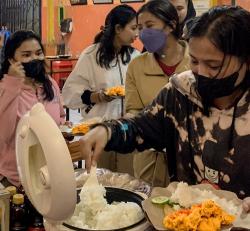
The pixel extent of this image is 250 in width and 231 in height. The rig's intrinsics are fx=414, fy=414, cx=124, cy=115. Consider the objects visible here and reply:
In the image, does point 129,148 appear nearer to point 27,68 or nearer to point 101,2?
point 27,68

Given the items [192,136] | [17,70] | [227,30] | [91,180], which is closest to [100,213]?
[91,180]

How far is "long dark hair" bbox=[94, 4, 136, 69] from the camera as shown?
314 cm

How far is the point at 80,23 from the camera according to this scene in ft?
24.3

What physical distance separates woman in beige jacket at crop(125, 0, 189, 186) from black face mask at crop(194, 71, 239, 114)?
3.05 feet

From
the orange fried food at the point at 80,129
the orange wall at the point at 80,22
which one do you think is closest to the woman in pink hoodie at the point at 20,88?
the orange fried food at the point at 80,129

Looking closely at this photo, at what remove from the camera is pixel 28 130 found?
93cm

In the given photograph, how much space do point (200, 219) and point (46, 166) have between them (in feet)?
1.27

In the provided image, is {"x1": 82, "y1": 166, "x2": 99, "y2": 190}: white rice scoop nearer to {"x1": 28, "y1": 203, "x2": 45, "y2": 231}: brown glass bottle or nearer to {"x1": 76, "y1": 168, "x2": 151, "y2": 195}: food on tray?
{"x1": 76, "y1": 168, "x2": 151, "y2": 195}: food on tray

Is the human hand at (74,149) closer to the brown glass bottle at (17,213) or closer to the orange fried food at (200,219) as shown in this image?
the brown glass bottle at (17,213)

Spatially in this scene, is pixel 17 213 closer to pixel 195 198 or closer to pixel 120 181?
pixel 120 181

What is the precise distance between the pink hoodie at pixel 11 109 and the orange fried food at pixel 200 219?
134 centimetres

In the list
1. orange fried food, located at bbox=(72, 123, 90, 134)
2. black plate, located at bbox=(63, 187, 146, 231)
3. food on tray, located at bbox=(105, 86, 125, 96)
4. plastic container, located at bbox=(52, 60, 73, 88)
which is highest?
food on tray, located at bbox=(105, 86, 125, 96)

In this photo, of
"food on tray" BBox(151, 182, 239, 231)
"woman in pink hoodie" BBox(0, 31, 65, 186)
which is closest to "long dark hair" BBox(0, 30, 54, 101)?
"woman in pink hoodie" BBox(0, 31, 65, 186)

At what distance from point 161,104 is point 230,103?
0.29 m
